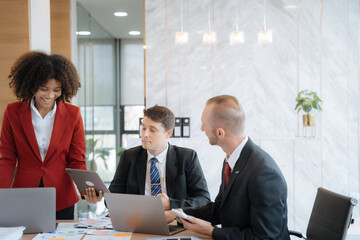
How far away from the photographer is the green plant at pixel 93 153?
6278 mm

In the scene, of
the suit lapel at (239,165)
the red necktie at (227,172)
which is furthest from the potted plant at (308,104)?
the suit lapel at (239,165)

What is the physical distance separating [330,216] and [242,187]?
0.53m

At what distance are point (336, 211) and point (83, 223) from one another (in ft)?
4.37

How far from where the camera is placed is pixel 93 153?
6602 mm

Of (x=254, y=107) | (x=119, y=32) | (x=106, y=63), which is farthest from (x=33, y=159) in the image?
(x=119, y=32)

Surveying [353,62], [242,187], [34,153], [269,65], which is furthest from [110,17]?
[242,187]

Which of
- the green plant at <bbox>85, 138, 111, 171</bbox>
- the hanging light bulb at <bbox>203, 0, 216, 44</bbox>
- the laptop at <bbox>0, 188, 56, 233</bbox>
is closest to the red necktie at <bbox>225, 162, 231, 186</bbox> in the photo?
the laptop at <bbox>0, 188, 56, 233</bbox>

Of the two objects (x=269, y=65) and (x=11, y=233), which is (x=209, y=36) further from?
(x=11, y=233)

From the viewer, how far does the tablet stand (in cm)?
222

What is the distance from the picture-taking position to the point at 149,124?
266cm

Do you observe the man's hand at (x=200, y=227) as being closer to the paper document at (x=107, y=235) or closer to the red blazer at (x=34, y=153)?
the paper document at (x=107, y=235)

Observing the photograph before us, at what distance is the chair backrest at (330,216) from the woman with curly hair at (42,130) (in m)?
1.46

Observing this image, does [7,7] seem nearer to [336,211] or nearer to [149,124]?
[149,124]

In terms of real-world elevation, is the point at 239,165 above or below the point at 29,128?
below
